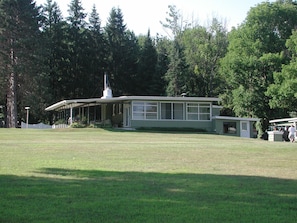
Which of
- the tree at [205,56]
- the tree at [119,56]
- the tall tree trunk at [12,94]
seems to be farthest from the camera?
the tree at [205,56]

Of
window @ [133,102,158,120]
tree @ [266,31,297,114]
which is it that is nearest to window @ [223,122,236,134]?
tree @ [266,31,297,114]

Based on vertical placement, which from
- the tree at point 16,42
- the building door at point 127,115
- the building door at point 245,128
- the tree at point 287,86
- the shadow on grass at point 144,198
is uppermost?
the tree at point 16,42

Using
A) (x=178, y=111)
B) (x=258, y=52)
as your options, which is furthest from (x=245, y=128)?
(x=258, y=52)

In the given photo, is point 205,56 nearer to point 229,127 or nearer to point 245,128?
point 245,128

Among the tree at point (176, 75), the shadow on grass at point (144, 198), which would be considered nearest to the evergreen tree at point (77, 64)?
the tree at point (176, 75)

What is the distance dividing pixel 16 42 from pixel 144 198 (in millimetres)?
39197

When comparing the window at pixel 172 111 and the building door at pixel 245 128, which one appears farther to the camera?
the building door at pixel 245 128

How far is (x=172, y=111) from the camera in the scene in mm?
38531

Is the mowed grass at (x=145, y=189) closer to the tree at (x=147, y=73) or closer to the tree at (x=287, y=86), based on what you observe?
the tree at (x=287, y=86)

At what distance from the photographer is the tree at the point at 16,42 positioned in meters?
42.8

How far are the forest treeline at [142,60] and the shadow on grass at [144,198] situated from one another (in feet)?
117

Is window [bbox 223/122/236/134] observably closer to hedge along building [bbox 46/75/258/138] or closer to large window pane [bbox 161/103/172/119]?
hedge along building [bbox 46/75/258/138]

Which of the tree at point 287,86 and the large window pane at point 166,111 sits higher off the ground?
the tree at point 287,86

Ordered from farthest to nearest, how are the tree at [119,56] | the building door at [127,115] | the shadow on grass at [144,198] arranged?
the tree at [119,56], the building door at [127,115], the shadow on grass at [144,198]
